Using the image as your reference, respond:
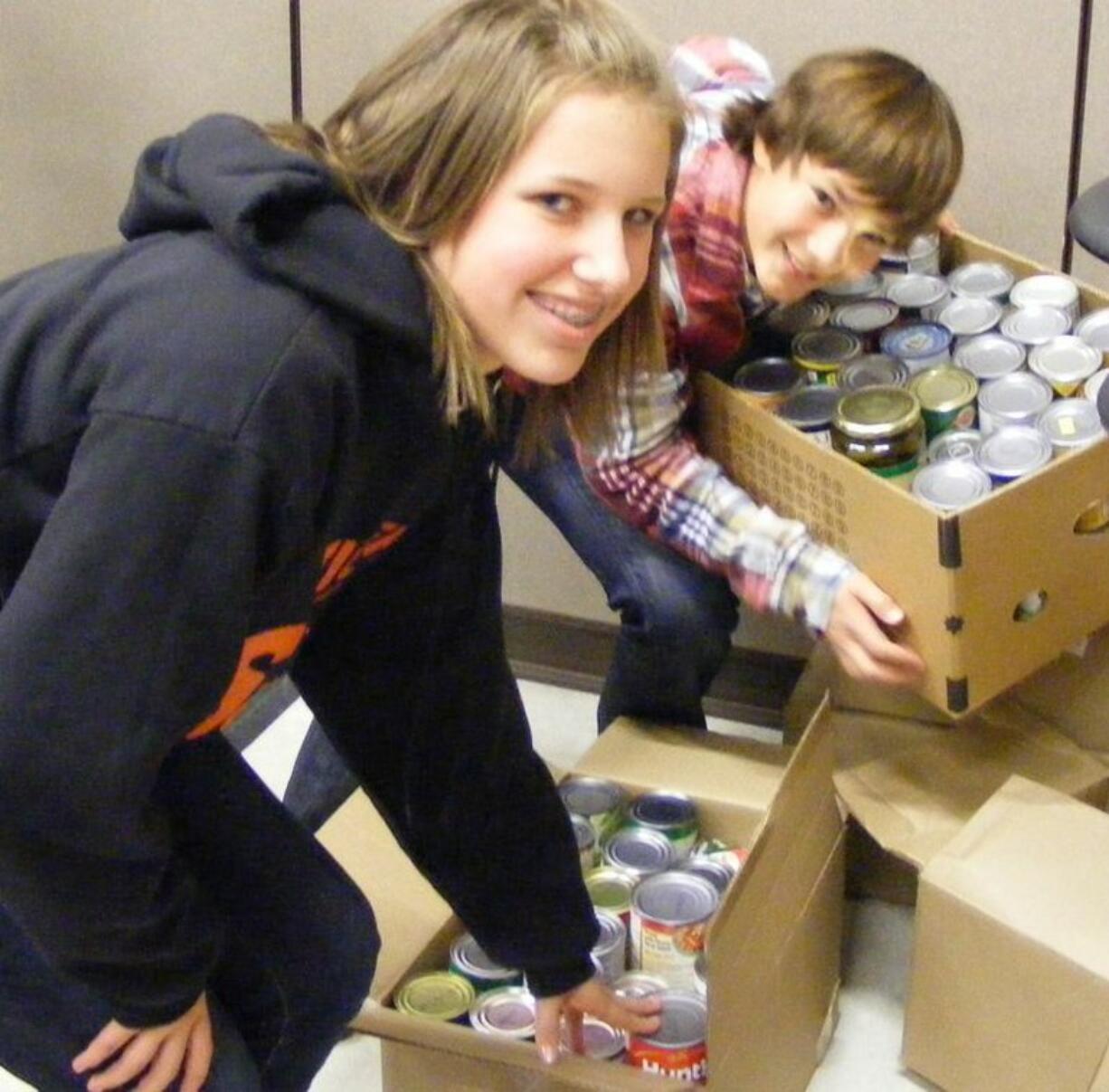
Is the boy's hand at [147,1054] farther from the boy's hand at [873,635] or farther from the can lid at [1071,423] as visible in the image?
the can lid at [1071,423]

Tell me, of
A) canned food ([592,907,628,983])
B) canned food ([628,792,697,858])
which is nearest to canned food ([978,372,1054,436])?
canned food ([628,792,697,858])

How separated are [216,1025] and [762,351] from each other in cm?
91

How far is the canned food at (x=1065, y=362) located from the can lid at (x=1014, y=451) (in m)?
0.08

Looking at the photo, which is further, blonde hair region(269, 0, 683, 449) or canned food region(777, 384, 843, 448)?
canned food region(777, 384, 843, 448)

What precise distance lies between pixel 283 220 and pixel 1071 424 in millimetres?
860

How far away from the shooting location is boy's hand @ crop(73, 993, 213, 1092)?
3.33 feet

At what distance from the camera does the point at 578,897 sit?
1270 millimetres

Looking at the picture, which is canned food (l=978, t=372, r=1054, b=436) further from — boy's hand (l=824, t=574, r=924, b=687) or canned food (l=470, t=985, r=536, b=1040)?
canned food (l=470, t=985, r=536, b=1040)

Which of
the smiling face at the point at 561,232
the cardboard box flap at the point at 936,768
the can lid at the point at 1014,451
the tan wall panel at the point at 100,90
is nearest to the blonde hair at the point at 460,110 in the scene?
the smiling face at the point at 561,232

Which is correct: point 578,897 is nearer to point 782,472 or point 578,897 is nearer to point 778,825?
point 778,825

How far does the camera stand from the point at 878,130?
54.9 inches

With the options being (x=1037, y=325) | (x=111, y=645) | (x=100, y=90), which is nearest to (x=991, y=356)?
(x=1037, y=325)

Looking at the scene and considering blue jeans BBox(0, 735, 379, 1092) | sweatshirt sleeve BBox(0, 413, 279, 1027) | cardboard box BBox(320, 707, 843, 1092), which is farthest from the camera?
cardboard box BBox(320, 707, 843, 1092)

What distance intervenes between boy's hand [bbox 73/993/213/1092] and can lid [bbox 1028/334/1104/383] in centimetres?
99
